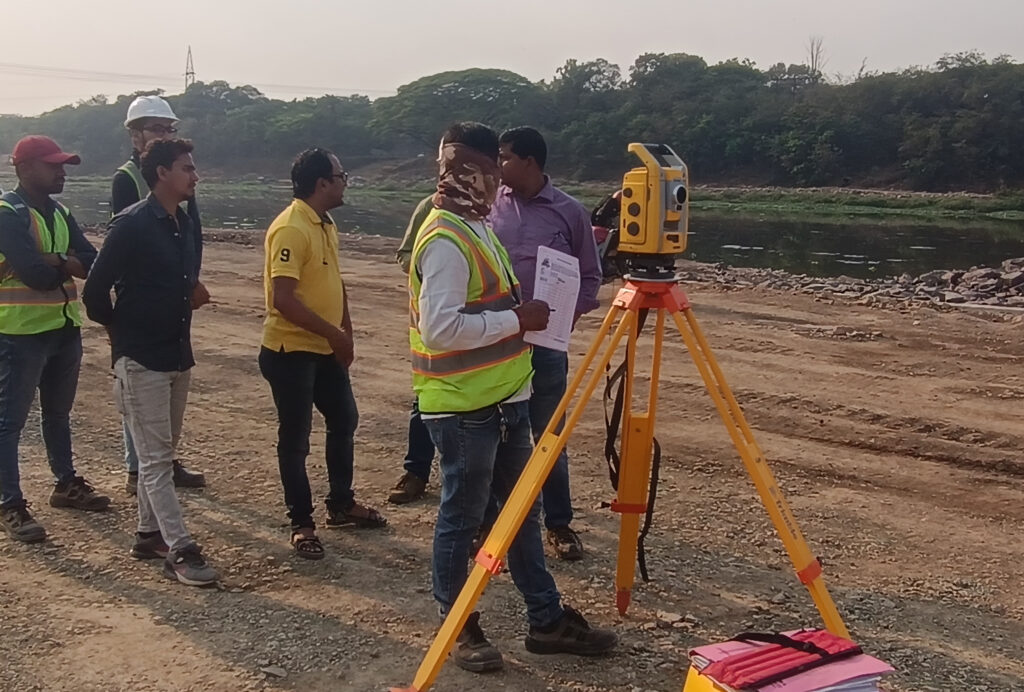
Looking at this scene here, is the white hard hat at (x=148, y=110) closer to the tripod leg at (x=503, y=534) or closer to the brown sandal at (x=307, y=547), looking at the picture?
the brown sandal at (x=307, y=547)

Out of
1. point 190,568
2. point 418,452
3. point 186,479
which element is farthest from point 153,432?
point 418,452

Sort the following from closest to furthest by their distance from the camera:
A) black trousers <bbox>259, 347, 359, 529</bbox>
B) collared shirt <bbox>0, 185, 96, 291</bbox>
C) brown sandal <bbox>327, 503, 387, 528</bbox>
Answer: black trousers <bbox>259, 347, 359, 529</bbox> → collared shirt <bbox>0, 185, 96, 291</bbox> → brown sandal <bbox>327, 503, 387, 528</bbox>

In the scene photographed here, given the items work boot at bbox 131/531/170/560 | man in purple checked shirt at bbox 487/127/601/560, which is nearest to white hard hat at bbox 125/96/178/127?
man in purple checked shirt at bbox 487/127/601/560

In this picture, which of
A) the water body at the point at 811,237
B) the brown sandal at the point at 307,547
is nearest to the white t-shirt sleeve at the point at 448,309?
the brown sandal at the point at 307,547

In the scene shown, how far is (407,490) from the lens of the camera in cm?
550

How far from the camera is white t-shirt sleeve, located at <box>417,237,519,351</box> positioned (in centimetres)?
321

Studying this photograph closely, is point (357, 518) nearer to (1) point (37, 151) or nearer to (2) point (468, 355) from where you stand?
(2) point (468, 355)

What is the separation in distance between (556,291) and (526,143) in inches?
44.7

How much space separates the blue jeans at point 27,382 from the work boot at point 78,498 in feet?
0.99

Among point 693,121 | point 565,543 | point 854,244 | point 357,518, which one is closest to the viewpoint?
point 565,543

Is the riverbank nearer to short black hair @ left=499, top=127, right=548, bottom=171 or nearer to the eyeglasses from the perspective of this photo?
the eyeglasses

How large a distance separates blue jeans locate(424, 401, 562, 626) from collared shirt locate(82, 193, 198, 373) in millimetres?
1540

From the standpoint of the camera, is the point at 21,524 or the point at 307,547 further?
the point at 21,524

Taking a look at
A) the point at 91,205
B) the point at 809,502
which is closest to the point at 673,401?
the point at 809,502
